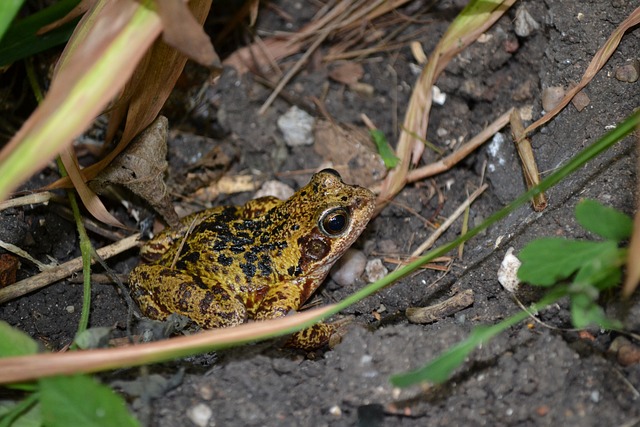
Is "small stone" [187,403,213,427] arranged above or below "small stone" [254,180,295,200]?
below

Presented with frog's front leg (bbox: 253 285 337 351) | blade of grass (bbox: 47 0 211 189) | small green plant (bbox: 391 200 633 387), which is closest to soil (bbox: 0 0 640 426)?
frog's front leg (bbox: 253 285 337 351)

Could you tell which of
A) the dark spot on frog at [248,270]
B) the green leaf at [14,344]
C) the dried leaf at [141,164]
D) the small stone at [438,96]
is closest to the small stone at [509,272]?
the small stone at [438,96]

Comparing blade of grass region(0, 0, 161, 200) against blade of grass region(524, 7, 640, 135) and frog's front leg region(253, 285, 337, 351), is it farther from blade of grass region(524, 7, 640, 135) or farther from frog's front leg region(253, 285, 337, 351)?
blade of grass region(524, 7, 640, 135)

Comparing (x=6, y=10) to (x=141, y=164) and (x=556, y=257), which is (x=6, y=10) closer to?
(x=141, y=164)

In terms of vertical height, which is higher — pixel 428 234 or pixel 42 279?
pixel 428 234

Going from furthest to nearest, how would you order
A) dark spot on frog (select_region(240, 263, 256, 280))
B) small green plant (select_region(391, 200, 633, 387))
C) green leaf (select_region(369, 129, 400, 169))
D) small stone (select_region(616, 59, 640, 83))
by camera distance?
green leaf (select_region(369, 129, 400, 169)) → dark spot on frog (select_region(240, 263, 256, 280)) → small stone (select_region(616, 59, 640, 83)) → small green plant (select_region(391, 200, 633, 387))

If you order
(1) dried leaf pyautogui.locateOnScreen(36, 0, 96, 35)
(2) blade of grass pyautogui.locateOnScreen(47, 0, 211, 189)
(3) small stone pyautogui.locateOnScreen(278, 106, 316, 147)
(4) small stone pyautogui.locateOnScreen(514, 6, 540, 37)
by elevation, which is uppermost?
(4) small stone pyautogui.locateOnScreen(514, 6, 540, 37)

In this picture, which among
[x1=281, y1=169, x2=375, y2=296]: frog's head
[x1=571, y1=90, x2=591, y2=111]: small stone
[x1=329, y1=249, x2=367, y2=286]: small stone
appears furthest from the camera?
[x1=329, y1=249, x2=367, y2=286]: small stone

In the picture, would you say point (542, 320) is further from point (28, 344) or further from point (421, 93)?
point (28, 344)

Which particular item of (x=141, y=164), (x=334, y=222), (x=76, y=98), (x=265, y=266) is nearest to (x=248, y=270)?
(x=265, y=266)
